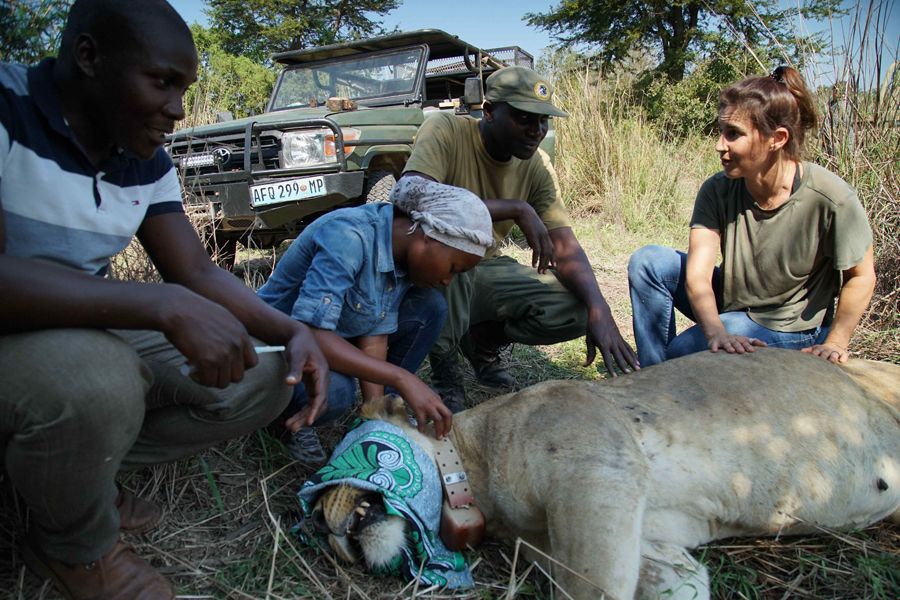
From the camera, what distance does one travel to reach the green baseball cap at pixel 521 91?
11.9 ft

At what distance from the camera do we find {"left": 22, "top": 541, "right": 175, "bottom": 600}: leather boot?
175 centimetres

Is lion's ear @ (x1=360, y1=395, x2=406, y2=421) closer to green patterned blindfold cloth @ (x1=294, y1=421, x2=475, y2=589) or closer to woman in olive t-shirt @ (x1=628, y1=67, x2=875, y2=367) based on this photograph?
green patterned blindfold cloth @ (x1=294, y1=421, x2=475, y2=589)

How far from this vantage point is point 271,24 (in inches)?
1088

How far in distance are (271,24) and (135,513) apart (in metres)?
28.9

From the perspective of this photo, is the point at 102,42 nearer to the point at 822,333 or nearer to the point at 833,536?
the point at 833,536

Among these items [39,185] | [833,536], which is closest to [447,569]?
[833,536]

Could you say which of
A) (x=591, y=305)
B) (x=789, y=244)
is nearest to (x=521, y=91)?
(x=591, y=305)

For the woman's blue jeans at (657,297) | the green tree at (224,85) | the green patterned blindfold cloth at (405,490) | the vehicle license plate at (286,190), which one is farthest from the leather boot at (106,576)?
the green tree at (224,85)

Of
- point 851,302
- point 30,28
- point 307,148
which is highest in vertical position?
point 30,28

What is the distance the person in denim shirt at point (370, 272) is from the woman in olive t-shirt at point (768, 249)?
1336mm

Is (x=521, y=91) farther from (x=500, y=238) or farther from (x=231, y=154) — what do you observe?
(x=231, y=154)

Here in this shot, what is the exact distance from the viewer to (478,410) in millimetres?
2537

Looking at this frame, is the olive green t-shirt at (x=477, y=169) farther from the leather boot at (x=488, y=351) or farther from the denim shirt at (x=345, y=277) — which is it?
the denim shirt at (x=345, y=277)

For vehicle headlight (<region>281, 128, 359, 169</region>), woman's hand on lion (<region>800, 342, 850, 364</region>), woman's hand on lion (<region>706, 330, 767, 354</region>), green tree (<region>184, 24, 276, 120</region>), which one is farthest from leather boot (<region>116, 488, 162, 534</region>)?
green tree (<region>184, 24, 276, 120</region>)
